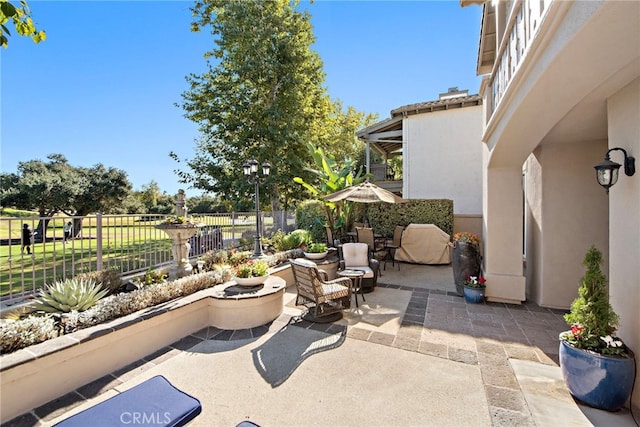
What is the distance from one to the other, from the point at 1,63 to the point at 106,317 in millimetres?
4143

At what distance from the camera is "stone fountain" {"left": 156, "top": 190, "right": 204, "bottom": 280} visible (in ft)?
18.2

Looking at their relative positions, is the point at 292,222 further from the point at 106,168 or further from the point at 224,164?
the point at 106,168

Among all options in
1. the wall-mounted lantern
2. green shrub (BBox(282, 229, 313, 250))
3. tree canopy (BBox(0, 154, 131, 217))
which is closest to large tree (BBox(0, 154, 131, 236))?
tree canopy (BBox(0, 154, 131, 217))

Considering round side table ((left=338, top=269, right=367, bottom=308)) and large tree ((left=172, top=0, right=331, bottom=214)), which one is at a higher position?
large tree ((left=172, top=0, right=331, bottom=214))

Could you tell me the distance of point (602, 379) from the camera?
2.74 m

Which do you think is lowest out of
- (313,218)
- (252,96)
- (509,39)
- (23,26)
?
(313,218)

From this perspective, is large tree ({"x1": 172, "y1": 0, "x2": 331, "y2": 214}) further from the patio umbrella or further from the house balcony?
the house balcony

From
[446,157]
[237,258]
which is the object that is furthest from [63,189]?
[446,157]

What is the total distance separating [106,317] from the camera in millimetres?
3705

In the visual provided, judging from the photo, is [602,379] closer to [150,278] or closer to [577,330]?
[577,330]

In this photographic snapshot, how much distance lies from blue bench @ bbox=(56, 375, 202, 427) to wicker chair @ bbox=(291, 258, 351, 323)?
280 centimetres

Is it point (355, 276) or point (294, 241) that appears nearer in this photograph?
point (355, 276)

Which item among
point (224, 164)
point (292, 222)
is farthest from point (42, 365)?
point (224, 164)
